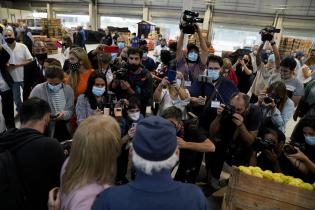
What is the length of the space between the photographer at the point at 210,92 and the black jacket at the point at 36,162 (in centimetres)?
179

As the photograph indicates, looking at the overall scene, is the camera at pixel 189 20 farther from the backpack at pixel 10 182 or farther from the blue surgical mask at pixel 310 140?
the backpack at pixel 10 182

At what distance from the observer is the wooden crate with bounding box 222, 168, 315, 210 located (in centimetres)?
172

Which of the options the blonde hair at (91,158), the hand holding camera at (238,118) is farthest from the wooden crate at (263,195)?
the blonde hair at (91,158)

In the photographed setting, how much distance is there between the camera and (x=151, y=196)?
3.16 ft

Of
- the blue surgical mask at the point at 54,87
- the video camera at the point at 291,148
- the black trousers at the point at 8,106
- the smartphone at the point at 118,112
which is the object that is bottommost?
the black trousers at the point at 8,106

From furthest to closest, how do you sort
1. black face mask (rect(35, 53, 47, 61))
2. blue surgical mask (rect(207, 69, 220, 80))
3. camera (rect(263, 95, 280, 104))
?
1. black face mask (rect(35, 53, 47, 61))
2. blue surgical mask (rect(207, 69, 220, 80))
3. camera (rect(263, 95, 280, 104))

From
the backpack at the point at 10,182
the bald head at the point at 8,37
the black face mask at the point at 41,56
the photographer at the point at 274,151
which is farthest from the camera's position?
the bald head at the point at 8,37

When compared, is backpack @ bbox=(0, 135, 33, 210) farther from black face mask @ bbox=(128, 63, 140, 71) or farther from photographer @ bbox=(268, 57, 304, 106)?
photographer @ bbox=(268, 57, 304, 106)

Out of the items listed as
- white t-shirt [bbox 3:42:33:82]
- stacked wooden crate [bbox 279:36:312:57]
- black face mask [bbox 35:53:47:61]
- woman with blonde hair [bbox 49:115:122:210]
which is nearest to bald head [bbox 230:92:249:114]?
woman with blonde hair [bbox 49:115:122:210]

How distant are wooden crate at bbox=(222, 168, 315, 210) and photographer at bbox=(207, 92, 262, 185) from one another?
28.7 inches

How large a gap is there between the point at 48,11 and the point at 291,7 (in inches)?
650

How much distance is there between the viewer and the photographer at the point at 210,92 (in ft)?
9.53

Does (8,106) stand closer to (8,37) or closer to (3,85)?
(3,85)

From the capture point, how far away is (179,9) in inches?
623
